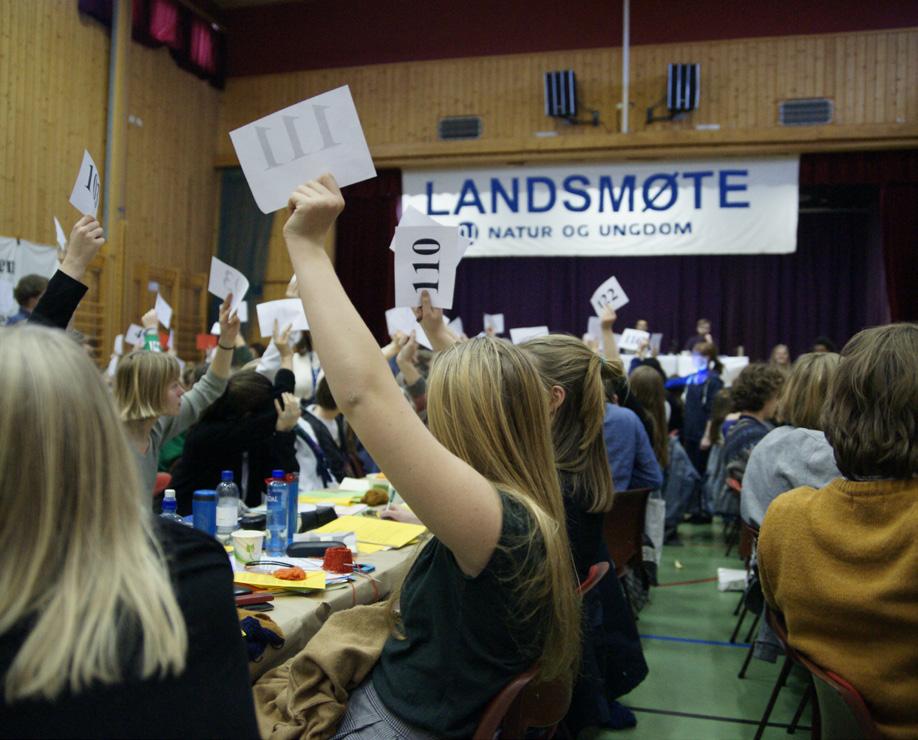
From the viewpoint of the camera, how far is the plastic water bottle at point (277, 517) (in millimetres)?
2854

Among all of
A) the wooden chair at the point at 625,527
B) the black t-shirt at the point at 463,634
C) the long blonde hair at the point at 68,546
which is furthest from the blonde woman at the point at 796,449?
the long blonde hair at the point at 68,546

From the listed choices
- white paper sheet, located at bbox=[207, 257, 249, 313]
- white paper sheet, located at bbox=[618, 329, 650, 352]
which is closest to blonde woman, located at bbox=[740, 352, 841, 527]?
white paper sheet, located at bbox=[207, 257, 249, 313]

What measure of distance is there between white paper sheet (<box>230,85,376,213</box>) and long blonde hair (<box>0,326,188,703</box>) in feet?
2.54

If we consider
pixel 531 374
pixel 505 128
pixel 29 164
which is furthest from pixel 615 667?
pixel 505 128

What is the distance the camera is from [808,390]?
3264 millimetres

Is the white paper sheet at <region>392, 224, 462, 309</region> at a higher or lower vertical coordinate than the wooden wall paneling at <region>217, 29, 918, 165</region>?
lower

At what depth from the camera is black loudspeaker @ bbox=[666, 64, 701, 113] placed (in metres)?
10.3

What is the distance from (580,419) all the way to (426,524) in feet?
4.27

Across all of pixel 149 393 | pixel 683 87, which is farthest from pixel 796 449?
pixel 683 87

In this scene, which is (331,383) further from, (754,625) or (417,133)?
(417,133)

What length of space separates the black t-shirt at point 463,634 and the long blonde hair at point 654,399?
394 cm

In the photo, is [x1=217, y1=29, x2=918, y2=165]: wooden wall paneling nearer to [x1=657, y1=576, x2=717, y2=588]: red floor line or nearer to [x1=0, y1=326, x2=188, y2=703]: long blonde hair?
[x1=657, y1=576, x2=717, y2=588]: red floor line

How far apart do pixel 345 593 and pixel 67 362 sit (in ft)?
5.26

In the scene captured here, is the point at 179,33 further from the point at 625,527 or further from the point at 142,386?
the point at 625,527
